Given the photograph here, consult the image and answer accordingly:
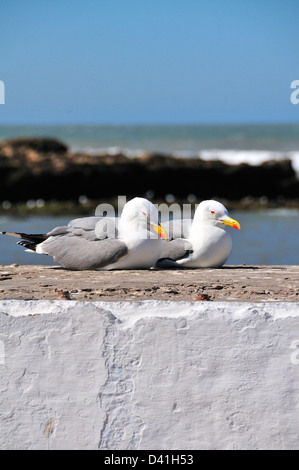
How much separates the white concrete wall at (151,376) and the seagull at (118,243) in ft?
4.92

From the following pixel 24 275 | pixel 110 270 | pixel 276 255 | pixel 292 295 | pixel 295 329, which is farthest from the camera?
pixel 276 255

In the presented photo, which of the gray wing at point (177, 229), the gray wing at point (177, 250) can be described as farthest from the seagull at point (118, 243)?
the gray wing at point (177, 229)

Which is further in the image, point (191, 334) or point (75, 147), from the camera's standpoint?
point (75, 147)

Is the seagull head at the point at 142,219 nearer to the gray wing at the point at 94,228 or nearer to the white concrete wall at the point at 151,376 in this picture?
the gray wing at the point at 94,228

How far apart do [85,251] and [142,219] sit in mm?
403

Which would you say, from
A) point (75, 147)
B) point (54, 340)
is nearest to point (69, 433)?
point (54, 340)

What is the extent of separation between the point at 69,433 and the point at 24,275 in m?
1.45

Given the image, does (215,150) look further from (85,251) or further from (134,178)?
(85,251)

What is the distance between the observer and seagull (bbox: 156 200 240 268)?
513 centimetres

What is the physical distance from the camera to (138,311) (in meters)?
3.32

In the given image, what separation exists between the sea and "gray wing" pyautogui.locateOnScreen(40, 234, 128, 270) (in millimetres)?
4303

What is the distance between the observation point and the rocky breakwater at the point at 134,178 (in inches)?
846

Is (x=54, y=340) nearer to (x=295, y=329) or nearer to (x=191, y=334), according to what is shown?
(x=191, y=334)

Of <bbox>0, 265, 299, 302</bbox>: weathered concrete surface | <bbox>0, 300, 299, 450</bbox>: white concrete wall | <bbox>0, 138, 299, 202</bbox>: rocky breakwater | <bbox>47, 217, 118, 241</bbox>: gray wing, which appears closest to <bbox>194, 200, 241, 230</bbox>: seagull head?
<bbox>0, 265, 299, 302</bbox>: weathered concrete surface
